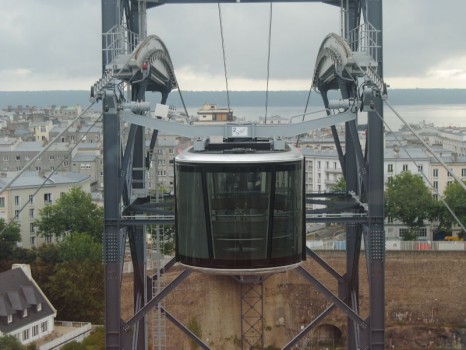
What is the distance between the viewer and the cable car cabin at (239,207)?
17.0 meters

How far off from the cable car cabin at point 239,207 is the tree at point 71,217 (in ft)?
151

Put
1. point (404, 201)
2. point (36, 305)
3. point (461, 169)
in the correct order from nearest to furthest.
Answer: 1. point (36, 305)
2. point (404, 201)
3. point (461, 169)

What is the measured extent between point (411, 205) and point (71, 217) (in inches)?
811

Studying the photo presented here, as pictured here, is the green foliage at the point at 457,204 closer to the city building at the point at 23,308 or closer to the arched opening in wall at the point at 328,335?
the arched opening in wall at the point at 328,335

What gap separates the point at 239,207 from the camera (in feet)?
56.5

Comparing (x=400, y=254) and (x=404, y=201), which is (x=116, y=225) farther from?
(x=404, y=201)

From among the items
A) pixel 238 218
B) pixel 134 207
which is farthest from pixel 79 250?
pixel 238 218

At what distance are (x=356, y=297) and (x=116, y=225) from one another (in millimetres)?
6474

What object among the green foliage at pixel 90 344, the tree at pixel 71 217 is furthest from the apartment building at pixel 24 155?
the green foliage at pixel 90 344

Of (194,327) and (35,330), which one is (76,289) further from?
(194,327)

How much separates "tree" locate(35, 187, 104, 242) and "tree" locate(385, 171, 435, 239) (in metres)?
17.8

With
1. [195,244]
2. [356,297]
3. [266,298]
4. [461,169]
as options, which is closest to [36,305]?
[266,298]

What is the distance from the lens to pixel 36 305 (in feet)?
143

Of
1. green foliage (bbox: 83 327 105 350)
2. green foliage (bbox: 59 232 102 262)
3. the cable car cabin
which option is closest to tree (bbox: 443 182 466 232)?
green foliage (bbox: 59 232 102 262)
